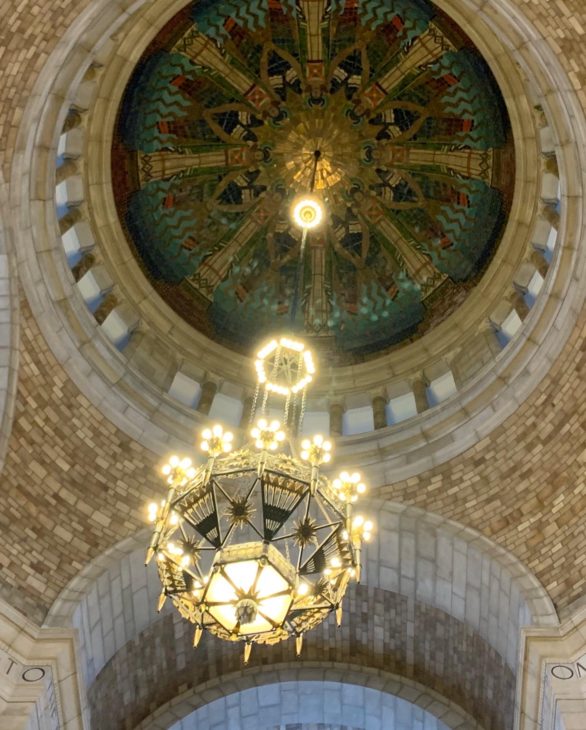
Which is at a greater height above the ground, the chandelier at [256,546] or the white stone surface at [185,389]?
the white stone surface at [185,389]

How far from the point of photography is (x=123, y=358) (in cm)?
997

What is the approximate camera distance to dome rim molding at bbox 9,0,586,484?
851 centimetres

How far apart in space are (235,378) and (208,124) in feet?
11.4

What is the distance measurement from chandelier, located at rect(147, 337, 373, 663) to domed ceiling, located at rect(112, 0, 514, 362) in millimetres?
5108

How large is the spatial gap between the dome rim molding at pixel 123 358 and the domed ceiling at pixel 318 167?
4.77ft

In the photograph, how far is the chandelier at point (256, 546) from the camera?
622cm

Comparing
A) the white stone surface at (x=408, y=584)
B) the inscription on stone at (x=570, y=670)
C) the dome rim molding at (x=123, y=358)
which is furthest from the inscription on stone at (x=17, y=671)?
the inscription on stone at (x=570, y=670)

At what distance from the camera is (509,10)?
8188 mm

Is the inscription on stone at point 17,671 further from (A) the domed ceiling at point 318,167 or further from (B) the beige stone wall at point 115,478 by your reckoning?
(A) the domed ceiling at point 318,167

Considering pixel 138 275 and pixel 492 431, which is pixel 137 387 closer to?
pixel 138 275

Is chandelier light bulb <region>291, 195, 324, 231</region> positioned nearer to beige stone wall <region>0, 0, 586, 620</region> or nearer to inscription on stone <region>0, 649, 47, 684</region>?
beige stone wall <region>0, 0, 586, 620</region>

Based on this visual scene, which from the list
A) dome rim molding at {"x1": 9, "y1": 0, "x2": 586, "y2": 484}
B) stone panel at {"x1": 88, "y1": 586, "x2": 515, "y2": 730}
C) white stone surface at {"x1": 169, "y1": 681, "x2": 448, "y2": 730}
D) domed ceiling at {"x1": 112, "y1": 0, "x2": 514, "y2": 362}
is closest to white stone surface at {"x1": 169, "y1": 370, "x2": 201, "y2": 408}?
dome rim molding at {"x1": 9, "y1": 0, "x2": 586, "y2": 484}

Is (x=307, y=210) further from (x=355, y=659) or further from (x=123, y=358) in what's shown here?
(x=355, y=659)

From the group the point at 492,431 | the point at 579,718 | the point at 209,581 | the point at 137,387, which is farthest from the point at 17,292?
the point at 579,718
